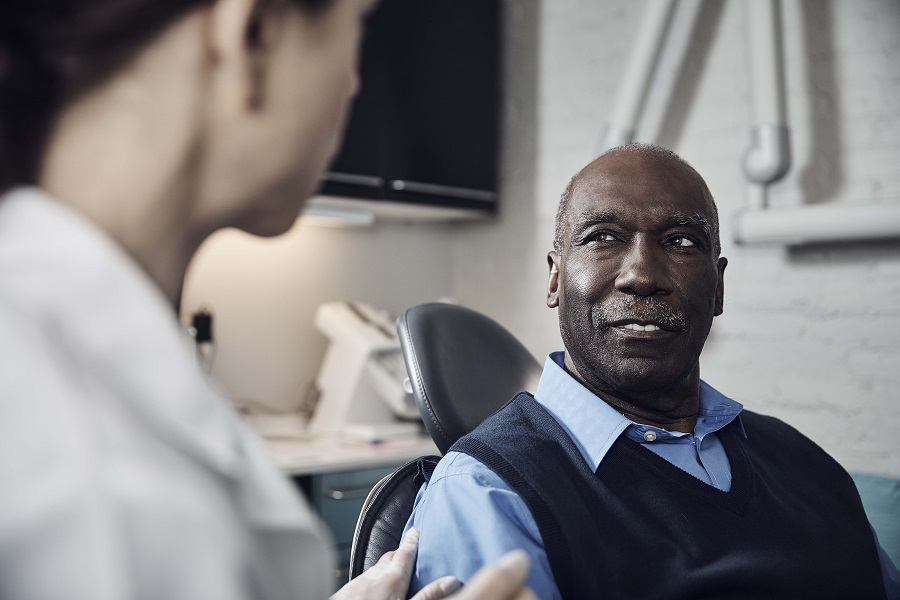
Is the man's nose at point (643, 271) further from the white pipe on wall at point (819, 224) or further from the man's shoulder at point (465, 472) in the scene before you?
the white pipe on wall at point (819, 224)

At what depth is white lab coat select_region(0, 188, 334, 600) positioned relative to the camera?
327 millimetres

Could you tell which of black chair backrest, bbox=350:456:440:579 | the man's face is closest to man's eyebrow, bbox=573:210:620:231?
the man's face

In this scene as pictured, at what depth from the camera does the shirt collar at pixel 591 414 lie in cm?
118

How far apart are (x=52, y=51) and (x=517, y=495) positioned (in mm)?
797

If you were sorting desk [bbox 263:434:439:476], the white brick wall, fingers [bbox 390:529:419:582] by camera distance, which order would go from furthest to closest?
the white brick wall < desk [bbox 263:434:439:476] < fingers [bbox 390:529:419:582]

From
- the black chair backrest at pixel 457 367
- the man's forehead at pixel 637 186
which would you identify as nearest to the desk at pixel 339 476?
the black chair backrest at pixel 457 367

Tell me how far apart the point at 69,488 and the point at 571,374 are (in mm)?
1117

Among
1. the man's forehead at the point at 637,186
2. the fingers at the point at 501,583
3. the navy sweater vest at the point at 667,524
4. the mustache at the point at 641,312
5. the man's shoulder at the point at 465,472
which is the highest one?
the man's forehead at the point at 637,186

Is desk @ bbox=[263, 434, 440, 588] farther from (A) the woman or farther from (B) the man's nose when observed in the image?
(A) the woman

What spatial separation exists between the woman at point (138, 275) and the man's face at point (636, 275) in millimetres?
857

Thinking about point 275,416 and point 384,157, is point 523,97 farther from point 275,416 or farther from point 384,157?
point 275,416

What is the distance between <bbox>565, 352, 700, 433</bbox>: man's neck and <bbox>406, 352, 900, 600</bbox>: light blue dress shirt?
0.13ft

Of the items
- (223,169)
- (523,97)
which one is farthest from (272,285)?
(223,169)

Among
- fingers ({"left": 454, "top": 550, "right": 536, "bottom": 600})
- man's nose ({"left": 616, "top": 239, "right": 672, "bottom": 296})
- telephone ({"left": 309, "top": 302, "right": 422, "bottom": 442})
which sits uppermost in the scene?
man's nose ({"left": 616, "top": 239, "right": 672, "bottom": 296})
